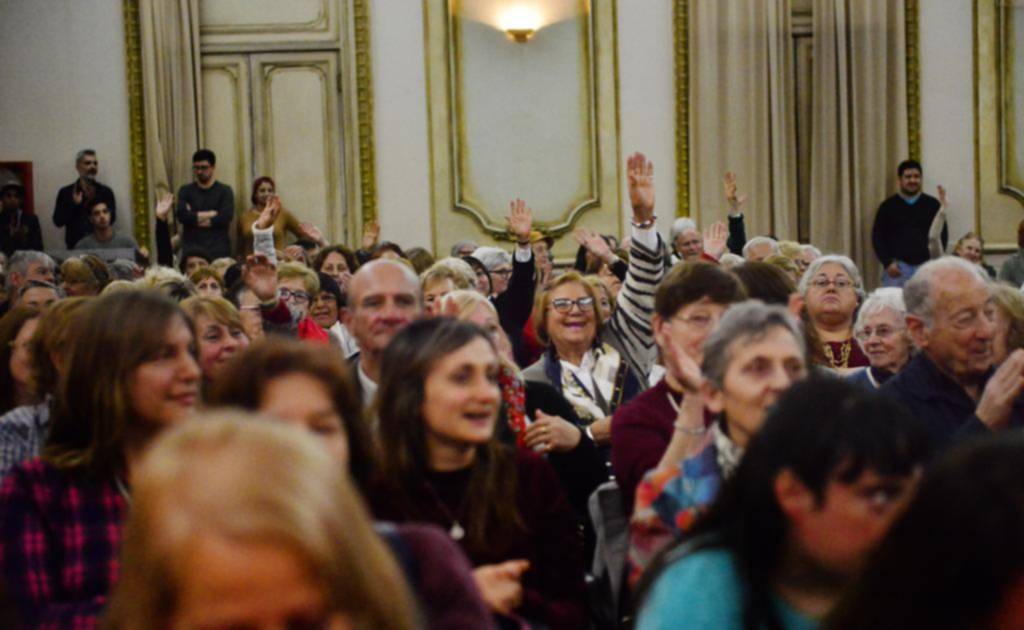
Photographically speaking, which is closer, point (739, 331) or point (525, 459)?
point (739, 331)

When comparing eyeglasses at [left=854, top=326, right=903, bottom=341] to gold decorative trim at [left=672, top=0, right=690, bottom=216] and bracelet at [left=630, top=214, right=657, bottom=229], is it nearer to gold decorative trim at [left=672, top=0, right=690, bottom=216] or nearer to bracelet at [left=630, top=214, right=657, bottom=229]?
bracelet at [left=630, top=214, right=657, bottom=229]

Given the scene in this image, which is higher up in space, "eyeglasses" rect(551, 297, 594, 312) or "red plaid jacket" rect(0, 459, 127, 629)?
"eyeglasses" rect(551, 297, 594, 312)

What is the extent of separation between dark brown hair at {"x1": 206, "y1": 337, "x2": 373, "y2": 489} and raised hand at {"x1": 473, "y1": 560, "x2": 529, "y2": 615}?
34cm

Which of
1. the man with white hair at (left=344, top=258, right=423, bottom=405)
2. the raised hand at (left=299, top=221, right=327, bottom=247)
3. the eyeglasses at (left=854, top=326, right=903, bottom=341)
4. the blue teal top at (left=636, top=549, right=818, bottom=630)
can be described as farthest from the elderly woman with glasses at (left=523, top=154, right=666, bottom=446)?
the raised hand at (left=299, top=221, right=327, bottom=247)

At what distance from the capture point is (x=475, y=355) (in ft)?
10.2

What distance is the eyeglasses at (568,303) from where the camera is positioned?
529 cm

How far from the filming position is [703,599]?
2064mm

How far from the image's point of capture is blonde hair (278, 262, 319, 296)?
22.4 feet

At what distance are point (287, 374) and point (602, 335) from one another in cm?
288

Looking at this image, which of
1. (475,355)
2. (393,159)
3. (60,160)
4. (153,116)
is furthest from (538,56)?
(475,355)

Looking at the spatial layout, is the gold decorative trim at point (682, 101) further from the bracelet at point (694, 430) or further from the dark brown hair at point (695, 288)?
the bracelet at point (694, 430)

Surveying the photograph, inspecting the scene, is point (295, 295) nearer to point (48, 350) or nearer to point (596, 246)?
point (596, 246)

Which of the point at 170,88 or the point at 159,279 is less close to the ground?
the point at 170,88

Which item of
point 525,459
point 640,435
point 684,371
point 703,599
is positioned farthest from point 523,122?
point 703,599
